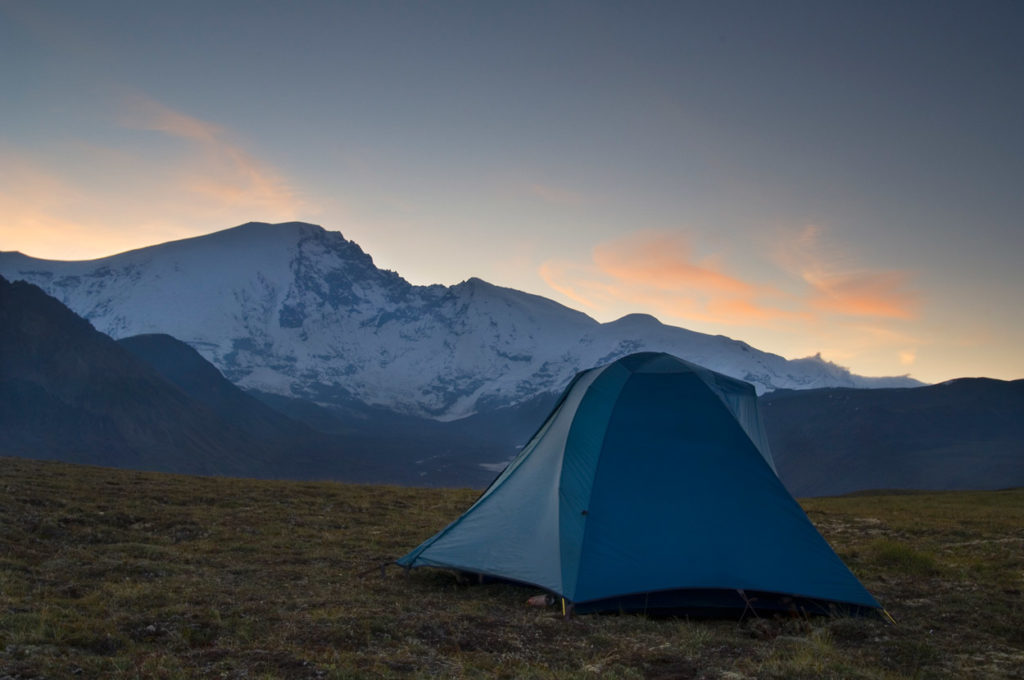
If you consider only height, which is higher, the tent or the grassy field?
the tent

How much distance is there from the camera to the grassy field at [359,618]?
8.23 metres

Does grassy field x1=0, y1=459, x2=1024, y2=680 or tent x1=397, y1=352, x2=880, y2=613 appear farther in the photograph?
tent x1=397, y1=352, x2=880, y2=613

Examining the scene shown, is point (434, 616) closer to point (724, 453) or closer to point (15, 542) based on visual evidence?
point (724, 453)

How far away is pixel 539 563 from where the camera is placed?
11688mm

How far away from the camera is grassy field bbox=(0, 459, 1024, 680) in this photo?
→ 324 inches

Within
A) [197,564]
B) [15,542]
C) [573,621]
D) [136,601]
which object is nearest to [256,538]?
[197,564]

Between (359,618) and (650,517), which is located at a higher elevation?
(650,517)

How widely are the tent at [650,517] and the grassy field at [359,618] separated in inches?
21.2

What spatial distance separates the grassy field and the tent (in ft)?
1.77

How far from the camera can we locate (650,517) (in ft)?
38.5

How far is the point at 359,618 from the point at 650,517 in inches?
179

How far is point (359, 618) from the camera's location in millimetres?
9914

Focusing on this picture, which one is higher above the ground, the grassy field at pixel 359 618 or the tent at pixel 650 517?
the tent at pixel 650 517

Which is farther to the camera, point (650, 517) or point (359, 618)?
point (650, 517)
